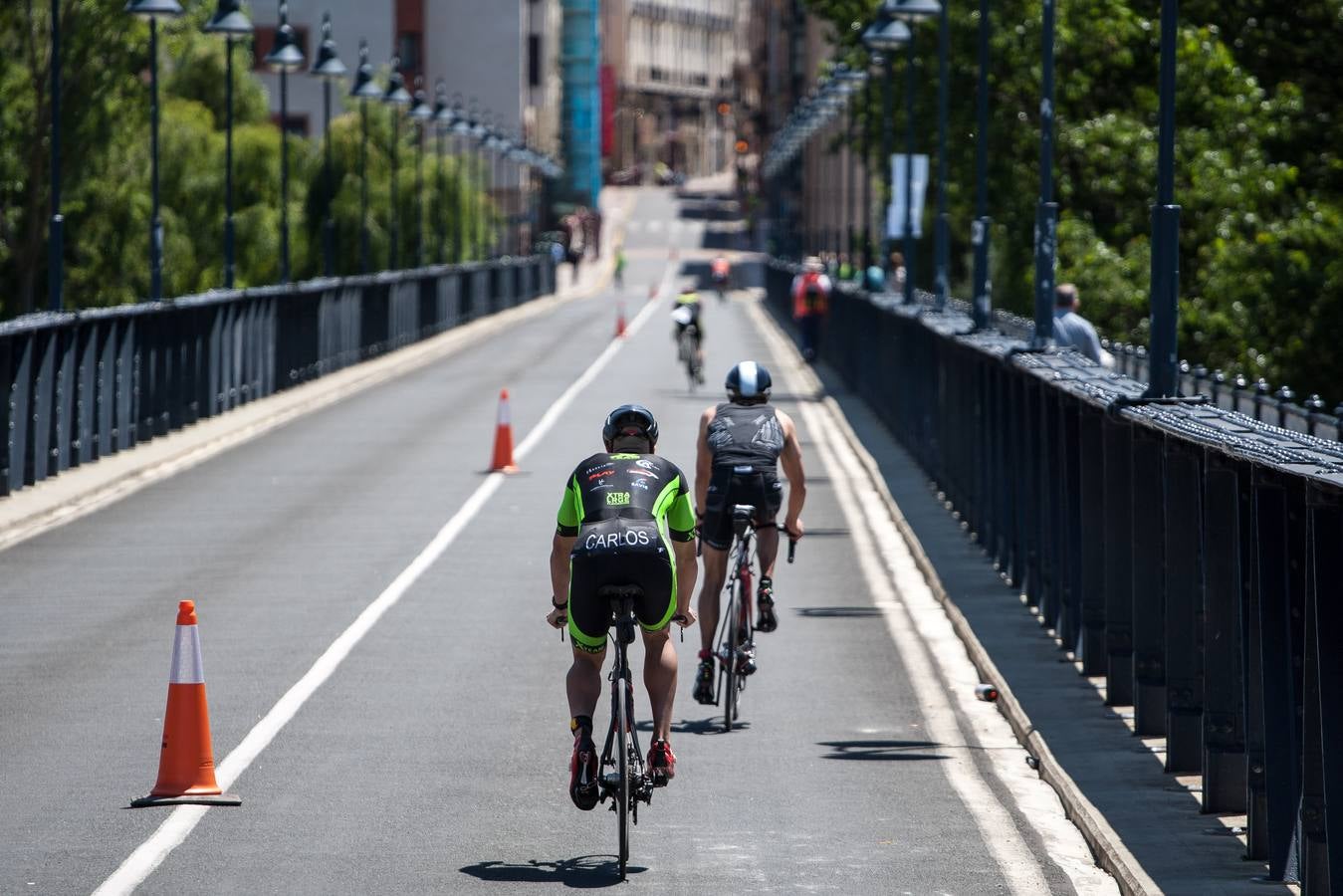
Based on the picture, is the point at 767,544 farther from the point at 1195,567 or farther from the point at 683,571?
the point at 683,571

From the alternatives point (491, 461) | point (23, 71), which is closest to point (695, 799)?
point (491, 461)

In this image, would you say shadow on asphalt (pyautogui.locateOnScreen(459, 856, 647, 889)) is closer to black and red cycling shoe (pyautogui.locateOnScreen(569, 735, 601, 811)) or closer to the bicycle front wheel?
the bicycle front wheel

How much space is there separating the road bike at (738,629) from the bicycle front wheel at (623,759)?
3.29 m

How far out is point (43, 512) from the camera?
22.9m

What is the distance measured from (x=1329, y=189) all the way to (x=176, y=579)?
2512 cm

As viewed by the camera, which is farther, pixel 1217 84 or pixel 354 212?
pixel 354 212

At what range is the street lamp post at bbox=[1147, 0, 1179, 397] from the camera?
12984mm

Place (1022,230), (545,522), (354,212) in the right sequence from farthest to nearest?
(354,212) → (1022,230) → (545,522)

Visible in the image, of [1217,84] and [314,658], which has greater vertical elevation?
[1217,84]

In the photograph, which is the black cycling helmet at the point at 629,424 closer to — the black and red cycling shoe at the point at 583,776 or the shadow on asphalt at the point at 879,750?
the black and red cycling shoe at the point at 583,776

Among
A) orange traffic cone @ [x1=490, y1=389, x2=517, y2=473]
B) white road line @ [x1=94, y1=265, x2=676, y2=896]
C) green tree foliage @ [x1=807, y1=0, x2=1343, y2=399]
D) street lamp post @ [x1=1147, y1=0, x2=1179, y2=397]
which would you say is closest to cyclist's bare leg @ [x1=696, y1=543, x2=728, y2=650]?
white road line @ [x1=94, y1=265, x2=676, y2=896]

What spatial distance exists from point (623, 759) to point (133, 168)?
64013mm

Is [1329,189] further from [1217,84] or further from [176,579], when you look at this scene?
[176,579]

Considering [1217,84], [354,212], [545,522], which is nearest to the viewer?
[545,522]
